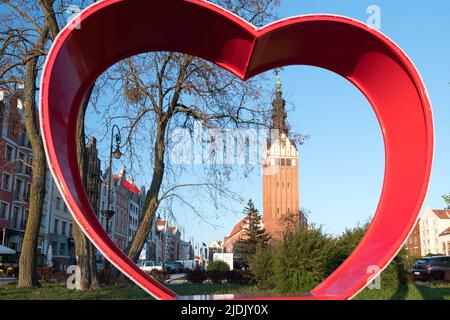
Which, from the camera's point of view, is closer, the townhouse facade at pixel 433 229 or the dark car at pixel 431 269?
the dark car at pixel 431 269

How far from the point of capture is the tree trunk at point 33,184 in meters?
13.3

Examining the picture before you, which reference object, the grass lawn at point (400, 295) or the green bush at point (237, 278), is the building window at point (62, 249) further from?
the grass lawn at point (400, 295)

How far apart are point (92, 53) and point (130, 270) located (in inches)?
111

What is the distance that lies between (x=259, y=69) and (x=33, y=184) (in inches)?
395

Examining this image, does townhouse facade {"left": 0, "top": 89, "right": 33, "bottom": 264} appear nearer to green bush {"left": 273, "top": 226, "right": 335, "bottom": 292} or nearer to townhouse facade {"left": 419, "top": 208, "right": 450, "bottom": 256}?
green bush {"left": 273, "top": 226, "right": 335, "bottom": 292}

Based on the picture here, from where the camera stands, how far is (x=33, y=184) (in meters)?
13.9

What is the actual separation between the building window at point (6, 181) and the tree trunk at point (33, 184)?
27.9m

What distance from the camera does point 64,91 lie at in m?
5.57

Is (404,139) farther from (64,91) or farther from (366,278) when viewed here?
(64,91)

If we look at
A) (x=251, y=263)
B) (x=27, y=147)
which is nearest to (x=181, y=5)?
(x=251, y=263)

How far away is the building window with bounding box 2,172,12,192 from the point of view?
39.0 meters

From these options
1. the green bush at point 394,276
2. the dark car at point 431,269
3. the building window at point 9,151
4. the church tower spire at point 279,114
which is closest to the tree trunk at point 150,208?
the church tower spire at point 279,114

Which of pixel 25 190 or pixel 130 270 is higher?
pixel 25 190

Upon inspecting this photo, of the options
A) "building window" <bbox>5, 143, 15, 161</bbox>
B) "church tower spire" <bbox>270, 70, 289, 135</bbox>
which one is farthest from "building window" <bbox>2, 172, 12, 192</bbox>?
"church tower spire" <bbox>270, 70, 289, 135</bbox>
